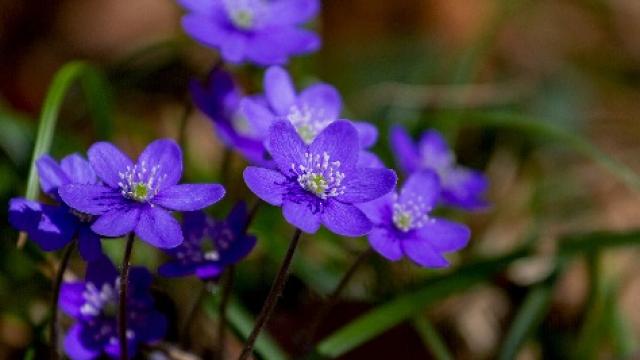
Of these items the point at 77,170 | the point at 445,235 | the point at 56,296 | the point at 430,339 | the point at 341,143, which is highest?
the point at 341,143

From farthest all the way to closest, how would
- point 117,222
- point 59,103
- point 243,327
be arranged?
1. point 59,103
2. point 243,327
3. point 117,222

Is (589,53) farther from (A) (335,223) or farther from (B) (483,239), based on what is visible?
(A) (335,223)

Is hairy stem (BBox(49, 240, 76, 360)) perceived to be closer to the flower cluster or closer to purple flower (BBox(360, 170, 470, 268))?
the flower cluster

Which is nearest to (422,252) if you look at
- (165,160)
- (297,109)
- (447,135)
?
(297,109)

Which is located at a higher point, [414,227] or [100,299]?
[414,227]

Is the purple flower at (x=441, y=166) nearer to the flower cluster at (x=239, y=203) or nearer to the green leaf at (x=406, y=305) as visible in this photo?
the flower cluster at (x=239, y=203)

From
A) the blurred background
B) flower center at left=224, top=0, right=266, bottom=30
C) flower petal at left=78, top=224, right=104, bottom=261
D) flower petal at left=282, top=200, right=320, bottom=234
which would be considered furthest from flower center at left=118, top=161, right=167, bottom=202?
flower center at left=224, top=0, right=266, bottom=30

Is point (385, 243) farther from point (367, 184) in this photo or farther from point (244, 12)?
point (244, 12)

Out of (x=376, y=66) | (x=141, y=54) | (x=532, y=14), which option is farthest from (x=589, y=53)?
(x=141, y=54)
